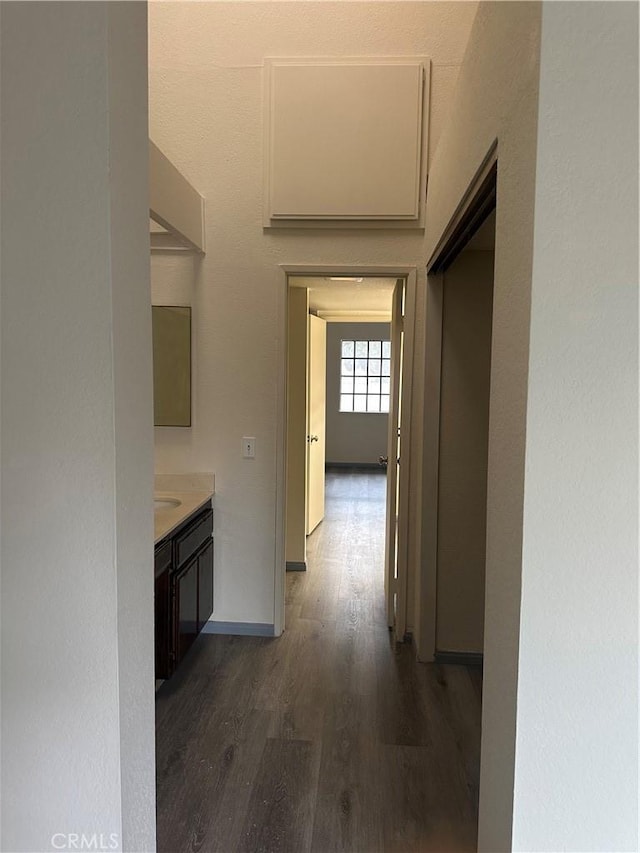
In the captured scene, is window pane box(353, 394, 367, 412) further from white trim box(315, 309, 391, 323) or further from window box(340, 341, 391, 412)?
white trim box(315, 309, 391, 323)

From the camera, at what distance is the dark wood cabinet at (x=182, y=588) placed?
7.88ft

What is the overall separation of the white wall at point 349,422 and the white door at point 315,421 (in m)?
3.86

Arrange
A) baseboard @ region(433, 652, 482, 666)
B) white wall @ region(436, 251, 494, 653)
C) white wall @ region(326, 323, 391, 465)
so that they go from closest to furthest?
white wall @ region(436, 251, 494, 653) → baseboard @ region(433, 652, 482, 666) → white wall @ region(326, 323, 391, 465)

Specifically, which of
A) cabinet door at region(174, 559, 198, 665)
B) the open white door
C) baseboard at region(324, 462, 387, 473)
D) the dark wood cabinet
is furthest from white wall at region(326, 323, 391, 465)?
cabinet door at region(174, 559, 198, 665)

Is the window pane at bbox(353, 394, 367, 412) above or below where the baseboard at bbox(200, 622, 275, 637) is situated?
above

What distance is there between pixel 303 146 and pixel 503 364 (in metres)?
2.22

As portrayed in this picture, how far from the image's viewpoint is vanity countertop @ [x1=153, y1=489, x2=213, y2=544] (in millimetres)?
2390

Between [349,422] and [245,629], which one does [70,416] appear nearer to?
[245,629]

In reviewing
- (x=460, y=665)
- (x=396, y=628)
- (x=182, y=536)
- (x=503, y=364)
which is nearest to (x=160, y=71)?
(x=182, y=536)

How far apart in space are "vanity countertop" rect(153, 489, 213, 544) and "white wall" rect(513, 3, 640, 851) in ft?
5.31

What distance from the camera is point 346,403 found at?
957 centimetres

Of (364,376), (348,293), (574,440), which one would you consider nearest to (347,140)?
(348,293)

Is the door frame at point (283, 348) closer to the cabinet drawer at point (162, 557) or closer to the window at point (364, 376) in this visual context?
the cabinet drawer at point (162, 557)

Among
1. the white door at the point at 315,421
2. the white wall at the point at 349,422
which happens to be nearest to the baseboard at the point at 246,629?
the white door at the point at 315,421
